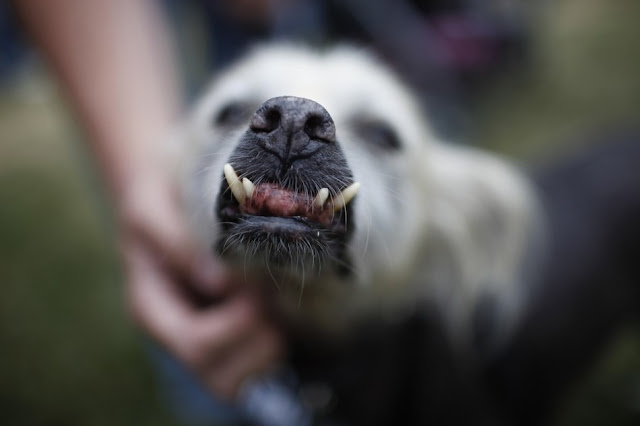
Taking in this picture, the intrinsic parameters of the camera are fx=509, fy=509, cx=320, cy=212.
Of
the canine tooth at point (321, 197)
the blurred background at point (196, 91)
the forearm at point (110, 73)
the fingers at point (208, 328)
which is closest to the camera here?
the canine tooth at point (321, 197)

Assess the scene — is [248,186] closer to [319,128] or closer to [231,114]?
[319,128]

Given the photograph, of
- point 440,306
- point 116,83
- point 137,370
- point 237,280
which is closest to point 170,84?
point 116,83

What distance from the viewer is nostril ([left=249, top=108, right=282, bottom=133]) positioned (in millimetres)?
545

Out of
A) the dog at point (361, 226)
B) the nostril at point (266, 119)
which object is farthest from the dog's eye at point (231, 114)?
the nostril at point (266, 119)

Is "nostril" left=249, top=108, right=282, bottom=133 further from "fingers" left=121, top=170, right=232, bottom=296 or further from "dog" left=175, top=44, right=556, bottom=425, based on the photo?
"fingers" left=121, top=170, right=232, bottom=296

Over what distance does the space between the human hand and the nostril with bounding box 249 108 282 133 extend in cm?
59

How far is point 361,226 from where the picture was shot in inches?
27.8

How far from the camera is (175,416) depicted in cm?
240

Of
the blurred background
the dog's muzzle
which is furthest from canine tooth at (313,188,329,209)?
the blurred background

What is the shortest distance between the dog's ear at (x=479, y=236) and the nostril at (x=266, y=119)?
852mm

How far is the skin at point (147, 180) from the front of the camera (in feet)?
3.76

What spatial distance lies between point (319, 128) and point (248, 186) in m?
0.10

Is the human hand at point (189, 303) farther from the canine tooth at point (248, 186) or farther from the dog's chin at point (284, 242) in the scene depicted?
the canine tooth at point (248, 186)

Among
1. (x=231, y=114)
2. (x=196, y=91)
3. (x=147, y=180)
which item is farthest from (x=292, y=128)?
(x=196, y=91)
